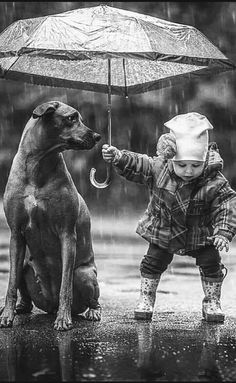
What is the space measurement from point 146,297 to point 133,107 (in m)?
11.6

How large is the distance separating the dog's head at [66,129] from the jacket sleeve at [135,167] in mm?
369

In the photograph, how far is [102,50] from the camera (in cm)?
584

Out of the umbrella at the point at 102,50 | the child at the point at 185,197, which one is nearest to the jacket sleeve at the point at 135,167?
the child at the point at 185,197

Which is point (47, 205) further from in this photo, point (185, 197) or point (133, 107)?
point (133, 107)

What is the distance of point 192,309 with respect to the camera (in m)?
7.32

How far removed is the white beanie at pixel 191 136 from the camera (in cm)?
602

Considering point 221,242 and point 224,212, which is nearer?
point 221,242

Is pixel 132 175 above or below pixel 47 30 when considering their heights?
below

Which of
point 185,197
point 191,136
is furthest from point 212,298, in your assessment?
point 191,136

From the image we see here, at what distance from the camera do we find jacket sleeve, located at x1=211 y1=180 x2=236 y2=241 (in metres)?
6.11

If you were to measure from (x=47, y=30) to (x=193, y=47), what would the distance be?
108 centimetres

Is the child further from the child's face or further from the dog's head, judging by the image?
the dog's head

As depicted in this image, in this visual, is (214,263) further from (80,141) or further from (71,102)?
(71,102)

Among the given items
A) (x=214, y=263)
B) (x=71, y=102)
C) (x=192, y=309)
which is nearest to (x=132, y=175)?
(x=214, y=263)
